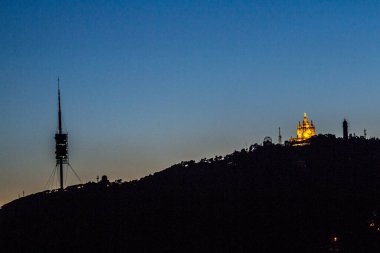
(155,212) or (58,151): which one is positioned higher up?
(58,151)

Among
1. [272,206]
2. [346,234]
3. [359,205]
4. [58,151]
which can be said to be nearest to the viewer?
[58,151]

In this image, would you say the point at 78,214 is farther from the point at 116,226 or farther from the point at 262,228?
the point at 262,228

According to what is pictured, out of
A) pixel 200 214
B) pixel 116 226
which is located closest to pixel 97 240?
pixel 116 226

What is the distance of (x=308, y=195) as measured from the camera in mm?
177875

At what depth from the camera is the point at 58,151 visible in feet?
365

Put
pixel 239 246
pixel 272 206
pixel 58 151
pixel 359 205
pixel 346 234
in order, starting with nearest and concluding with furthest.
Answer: pixel 58 151
pixel 346 234
pixel 239 246
pixel 359 205
pixel 272 206

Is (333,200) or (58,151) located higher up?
(58,151)

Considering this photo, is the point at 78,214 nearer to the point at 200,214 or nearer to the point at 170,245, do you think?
the point at 200,214

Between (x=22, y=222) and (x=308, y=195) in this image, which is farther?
(x=22, y=222)

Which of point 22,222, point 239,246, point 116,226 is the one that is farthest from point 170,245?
point 22,222

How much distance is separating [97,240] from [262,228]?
41872 mm

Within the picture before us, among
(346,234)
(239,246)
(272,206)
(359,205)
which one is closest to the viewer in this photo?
(346,234)

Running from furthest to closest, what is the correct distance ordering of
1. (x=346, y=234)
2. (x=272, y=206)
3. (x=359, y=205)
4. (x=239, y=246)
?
1. (x=272, y=206)
2. (x=359, y=205)
3. (x=239, y=246)
4. (x=346, y=234)

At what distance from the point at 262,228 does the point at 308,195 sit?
3705cm
